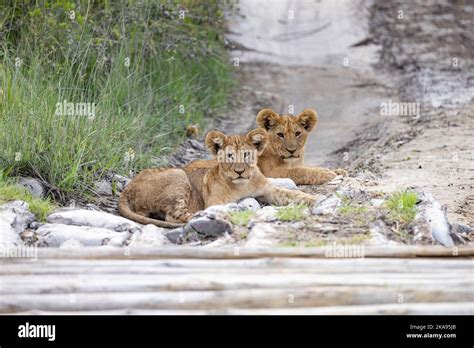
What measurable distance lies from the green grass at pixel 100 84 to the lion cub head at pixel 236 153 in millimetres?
1256

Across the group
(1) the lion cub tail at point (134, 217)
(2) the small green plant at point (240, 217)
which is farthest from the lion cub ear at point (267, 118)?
(2) the small green plant at point (240, 217)

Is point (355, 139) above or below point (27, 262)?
above

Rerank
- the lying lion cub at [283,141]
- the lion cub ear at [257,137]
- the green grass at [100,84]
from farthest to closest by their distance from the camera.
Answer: the lying lion cub at [283,141], the green grass at [100,84], the lion cub ear at [257,137]

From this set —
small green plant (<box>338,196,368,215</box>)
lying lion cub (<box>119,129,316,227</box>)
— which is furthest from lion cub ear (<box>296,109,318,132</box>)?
small green plant (<box>338,196,368,215</box>)

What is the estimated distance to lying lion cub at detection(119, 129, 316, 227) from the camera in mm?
8953

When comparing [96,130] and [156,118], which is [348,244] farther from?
[156,118]

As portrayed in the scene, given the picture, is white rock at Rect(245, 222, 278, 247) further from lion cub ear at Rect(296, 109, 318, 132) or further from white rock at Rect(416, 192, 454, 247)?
lion cub ear at Rect(296, 109, 318, 132)

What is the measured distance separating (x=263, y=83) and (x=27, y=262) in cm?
1025

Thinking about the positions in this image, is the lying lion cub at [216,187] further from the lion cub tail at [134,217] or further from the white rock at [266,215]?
the white rock at [266,215]

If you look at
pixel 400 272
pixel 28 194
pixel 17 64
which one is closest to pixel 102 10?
pixel 17 64

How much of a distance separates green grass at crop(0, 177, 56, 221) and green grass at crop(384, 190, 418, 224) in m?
2.64

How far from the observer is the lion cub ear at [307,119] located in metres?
10.4
